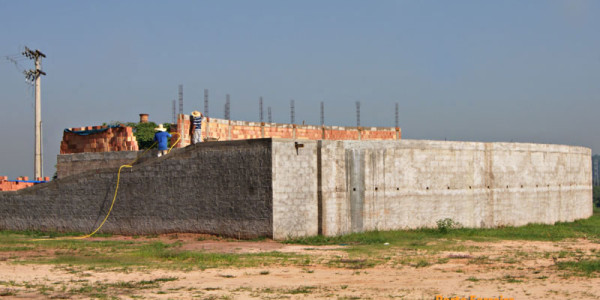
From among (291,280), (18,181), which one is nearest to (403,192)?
(291,280)

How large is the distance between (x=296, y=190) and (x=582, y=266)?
332 inches

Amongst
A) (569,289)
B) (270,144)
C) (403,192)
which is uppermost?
(270,144)

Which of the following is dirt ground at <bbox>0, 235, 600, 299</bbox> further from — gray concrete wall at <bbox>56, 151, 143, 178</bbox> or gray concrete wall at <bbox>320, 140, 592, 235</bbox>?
gray concrete wall at <bbox>56, 151, 143, 178</bbox>

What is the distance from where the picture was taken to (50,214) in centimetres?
2291

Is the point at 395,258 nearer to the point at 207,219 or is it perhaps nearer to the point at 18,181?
the point at 207,219

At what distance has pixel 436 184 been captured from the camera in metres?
21.9

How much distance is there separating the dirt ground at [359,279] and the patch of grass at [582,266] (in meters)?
0.25

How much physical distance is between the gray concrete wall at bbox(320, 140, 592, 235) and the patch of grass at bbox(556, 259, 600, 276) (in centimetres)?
706

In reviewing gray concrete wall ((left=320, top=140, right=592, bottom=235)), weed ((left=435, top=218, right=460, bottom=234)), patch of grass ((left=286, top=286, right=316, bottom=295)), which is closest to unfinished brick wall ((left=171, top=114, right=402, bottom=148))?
gray concrete wall ((left=320, top=140, right=592, bottom=235))

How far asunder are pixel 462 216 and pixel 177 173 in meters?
9.81

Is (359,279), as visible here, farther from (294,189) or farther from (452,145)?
(452,145)

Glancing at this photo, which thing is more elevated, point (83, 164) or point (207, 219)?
point (83, 164)

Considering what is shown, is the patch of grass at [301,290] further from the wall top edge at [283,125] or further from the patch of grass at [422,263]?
the wall top edge at [283,125]

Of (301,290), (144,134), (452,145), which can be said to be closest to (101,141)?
(452,145)
